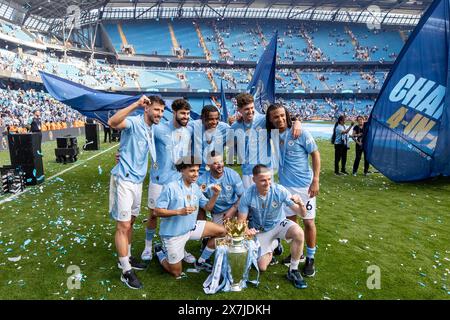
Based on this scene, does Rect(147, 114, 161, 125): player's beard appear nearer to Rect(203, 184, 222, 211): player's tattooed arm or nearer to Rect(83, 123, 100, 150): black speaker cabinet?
Rect(203, 184, 222, 211): player's tattooed arm

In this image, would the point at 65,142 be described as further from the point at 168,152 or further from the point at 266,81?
the point at 168,152

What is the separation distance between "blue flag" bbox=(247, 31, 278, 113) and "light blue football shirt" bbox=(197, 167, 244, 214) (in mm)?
6008

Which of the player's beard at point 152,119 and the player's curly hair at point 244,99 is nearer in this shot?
the player's beard at point 152,119

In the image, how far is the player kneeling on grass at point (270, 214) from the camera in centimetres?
399

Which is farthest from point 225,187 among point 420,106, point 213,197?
point 420,106

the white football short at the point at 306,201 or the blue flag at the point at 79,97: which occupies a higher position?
the blue flag at the point at 79,97

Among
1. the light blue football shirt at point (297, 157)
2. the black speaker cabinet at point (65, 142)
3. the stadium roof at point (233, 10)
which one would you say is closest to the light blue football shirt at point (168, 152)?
the light blue football shirt at point (297, 157)

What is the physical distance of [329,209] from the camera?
7.43m

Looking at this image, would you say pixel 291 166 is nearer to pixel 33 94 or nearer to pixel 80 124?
pixel 80 124

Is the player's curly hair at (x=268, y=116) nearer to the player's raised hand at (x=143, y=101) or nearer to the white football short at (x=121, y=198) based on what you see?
the player's raised hand at (x=143, y=101)

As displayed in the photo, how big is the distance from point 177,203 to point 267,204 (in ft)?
3.65

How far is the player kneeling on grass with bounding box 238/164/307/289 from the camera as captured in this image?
3990 millimetres

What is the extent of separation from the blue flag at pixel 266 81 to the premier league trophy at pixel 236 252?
6.91 metres

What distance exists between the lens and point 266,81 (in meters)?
10.7
